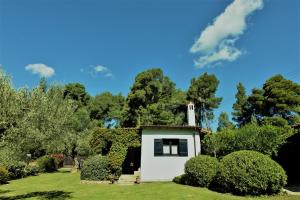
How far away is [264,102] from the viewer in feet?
114

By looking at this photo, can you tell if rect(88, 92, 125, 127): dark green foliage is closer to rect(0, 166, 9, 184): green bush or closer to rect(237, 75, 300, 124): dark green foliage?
rect(237, 75, 300, 124): dark green foliage

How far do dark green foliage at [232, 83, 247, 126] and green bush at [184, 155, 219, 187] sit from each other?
24806 millimetres

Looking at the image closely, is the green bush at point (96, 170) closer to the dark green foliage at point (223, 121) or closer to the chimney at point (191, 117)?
the chimney at point (191, 117)

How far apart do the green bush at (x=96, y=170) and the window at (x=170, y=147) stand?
13.8 feet

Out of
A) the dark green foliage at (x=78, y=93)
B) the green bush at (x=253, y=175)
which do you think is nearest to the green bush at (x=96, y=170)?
the green bush at (x=253, y=175)

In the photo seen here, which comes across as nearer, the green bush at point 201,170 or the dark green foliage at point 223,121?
the green bush at point 201,170

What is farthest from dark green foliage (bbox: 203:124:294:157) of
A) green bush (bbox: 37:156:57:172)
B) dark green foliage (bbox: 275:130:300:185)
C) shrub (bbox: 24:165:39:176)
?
green bush (bbox: 37:156:57:172)

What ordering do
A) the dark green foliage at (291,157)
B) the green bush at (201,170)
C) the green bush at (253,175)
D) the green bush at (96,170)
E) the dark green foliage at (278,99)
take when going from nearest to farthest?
the green bush at (253,175), the green bush at (201,170), the dark green foliage at (291,157), the green bush at (96,170), the dark green foliage at (278,99)

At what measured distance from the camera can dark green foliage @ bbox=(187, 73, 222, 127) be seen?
42.5 m

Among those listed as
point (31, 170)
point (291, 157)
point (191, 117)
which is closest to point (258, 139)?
point (291, 157)

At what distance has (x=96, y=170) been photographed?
20469 mm

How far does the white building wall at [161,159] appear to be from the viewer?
2030 centimetres

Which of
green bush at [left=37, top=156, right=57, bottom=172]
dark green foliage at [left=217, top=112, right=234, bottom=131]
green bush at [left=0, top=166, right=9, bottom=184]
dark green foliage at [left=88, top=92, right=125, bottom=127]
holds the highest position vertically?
dark green foliage at [left=88, top=92, right=125, bottom=127]

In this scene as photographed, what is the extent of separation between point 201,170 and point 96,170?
28.1ft
